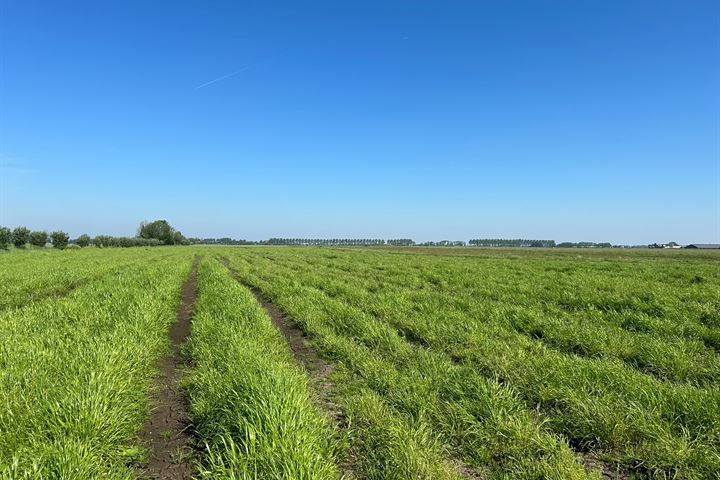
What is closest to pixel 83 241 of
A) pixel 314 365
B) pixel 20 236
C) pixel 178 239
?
pixel 20 236

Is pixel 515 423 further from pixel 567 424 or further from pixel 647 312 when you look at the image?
pixel 647 312

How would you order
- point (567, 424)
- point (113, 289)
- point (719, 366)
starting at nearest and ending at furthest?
point (567, 424), point (719, 366), point (113, 289)

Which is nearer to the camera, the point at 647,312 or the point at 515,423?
the point at 515,423

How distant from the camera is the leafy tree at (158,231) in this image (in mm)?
154875

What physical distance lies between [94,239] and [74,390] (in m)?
136

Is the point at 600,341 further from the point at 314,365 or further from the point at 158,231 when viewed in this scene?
the point at 158,231

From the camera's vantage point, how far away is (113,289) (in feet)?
43.3

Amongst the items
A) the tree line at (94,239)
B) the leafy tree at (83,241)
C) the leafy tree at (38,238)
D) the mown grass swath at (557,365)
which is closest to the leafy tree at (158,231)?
the tree line at (94,239)

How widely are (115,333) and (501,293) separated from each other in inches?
456

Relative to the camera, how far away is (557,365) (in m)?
6.09

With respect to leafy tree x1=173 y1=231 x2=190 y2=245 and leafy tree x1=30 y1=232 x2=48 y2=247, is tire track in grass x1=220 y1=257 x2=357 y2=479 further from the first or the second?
Result: leafy tree x1=173 y1=231 x2=190 y2=245

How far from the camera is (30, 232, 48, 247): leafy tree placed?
87500 mm

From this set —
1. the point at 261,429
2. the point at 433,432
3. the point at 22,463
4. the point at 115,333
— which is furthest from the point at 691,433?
the point at 115,333

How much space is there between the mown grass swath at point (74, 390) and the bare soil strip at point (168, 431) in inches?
6.6
